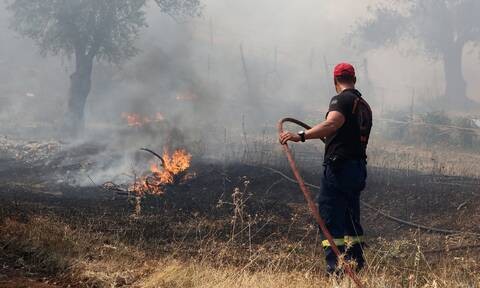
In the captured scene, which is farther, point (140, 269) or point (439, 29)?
point (439, 29)

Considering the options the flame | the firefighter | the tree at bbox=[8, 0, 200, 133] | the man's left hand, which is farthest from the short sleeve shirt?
the tree at bbox=[8, 0, 200, 133]

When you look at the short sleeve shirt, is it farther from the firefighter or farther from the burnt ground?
the burnt ground

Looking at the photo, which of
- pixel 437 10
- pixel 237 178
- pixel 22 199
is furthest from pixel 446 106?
pixel 22 199

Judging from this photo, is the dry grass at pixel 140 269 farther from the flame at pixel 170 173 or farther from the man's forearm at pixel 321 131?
the flame at pixel 170 173

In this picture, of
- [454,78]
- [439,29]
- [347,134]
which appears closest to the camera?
[347,134]

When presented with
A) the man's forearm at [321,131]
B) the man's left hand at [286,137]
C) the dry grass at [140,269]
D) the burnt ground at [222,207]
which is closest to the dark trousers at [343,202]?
the dry grass at [140,269]

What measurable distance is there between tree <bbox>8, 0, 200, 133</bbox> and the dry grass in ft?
43.1

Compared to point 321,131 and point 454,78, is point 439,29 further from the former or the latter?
point 321,131

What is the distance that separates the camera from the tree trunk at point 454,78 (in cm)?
2989

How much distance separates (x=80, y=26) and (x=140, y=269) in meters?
14.6

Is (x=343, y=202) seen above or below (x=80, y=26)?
below

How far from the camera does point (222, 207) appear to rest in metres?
8.76

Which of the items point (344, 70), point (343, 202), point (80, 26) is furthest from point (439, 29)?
point (343, 202)

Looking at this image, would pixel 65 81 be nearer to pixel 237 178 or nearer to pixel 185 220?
pixel 237 178
